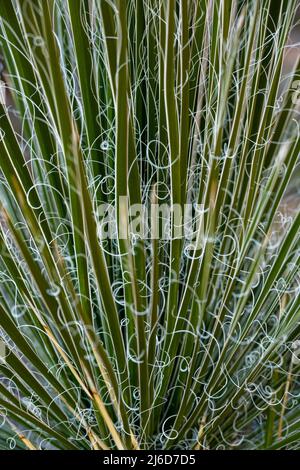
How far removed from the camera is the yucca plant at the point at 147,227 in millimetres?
248

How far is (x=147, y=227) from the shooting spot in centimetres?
29

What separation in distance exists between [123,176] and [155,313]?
8cm

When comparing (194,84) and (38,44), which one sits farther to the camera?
(194,84)

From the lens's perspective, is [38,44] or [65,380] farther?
[65,380]

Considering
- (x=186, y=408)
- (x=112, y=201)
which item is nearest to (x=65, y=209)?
(x=112, y=201)

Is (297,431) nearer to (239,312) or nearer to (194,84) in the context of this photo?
(239,312)

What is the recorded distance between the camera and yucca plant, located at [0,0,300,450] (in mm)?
248

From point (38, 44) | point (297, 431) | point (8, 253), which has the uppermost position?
point (38, 44)

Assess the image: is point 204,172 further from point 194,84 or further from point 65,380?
point 65,380

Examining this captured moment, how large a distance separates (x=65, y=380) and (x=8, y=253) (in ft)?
0.31

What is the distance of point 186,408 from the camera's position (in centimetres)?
31

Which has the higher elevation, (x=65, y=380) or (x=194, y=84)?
(x=194, y=84)

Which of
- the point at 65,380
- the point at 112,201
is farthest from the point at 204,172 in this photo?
the point at 65,380

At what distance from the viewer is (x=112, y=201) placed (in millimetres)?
301
